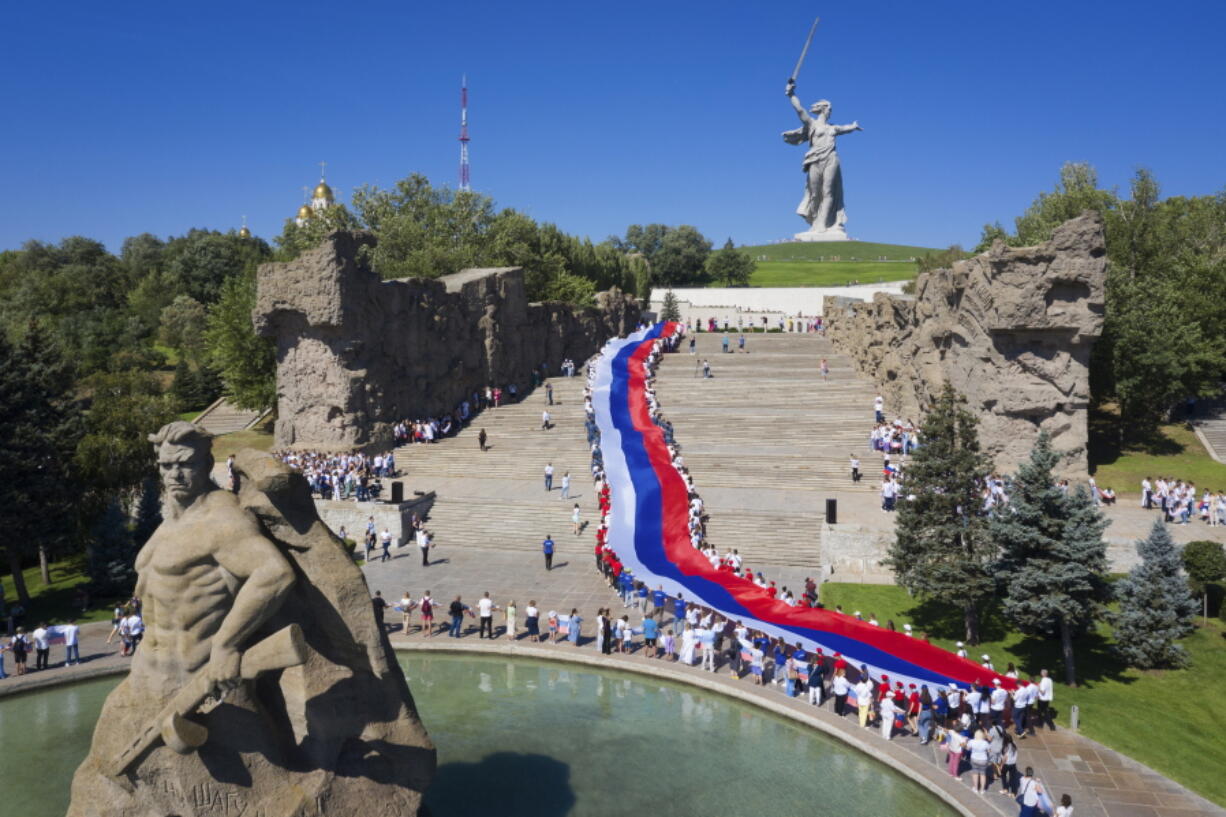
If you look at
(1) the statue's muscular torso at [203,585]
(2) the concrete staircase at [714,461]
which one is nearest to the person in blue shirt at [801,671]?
(2) the concrete staircase at [714,461]

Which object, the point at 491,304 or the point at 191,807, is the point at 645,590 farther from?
the point at 491,304

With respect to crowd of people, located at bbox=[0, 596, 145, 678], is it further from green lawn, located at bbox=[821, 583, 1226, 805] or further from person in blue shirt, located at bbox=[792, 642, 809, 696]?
green lawn, located at bbox=[821, 583, 1226, 805]

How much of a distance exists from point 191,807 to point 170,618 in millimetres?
1432

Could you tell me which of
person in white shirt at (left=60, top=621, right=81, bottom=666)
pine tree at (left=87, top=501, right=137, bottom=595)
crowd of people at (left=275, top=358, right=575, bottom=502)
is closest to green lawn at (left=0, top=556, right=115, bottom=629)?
pine tree at (left=87, top=501, right=137, bottom=595)

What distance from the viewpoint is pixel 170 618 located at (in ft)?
21.3

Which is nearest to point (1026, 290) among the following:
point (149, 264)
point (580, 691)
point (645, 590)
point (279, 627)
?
point (645, 590)

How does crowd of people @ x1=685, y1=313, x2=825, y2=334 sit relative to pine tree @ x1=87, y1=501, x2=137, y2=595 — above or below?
above

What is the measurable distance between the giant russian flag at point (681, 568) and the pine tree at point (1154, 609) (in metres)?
4.49

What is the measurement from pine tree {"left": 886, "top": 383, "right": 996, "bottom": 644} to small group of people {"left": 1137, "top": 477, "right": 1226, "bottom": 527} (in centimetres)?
953

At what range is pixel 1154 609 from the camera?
1559cm

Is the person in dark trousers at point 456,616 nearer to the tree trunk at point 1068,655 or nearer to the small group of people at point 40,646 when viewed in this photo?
the small group of people at point 40,646

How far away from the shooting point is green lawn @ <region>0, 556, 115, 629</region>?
18609 millimetres

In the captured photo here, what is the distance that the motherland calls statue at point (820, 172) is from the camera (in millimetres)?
86250

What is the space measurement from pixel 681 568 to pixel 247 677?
42.3 ft
